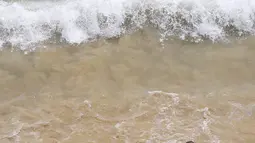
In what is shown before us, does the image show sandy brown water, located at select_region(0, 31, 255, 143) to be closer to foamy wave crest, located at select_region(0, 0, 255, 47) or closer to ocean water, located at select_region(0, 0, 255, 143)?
ocean water, located at select_region(0, 0, 255, 143)

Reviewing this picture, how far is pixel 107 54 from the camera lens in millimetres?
5387

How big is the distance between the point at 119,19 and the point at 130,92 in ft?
4.30

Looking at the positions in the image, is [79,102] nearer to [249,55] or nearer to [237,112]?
[237,112]

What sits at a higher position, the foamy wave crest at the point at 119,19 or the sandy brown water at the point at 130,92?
the foamy wave crest at the point at 119,19

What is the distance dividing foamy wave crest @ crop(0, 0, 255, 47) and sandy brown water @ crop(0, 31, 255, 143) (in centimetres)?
20

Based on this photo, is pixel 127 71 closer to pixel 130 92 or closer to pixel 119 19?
pixel 130 92

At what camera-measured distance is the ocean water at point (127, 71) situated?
14.9ft

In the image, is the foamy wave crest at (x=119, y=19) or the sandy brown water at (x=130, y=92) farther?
the foamy wave crest at (x=119, y=19)

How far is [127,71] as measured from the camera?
5207mm

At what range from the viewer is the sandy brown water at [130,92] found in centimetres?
451

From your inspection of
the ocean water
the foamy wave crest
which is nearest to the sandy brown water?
the ocean water

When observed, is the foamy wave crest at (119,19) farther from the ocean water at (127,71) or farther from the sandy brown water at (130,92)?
the sandy brown water at (130,92)

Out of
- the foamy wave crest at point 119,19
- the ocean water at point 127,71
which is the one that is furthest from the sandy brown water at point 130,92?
the foamy wave crest at point 119,19

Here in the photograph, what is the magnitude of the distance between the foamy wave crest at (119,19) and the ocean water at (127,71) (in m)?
0.01
